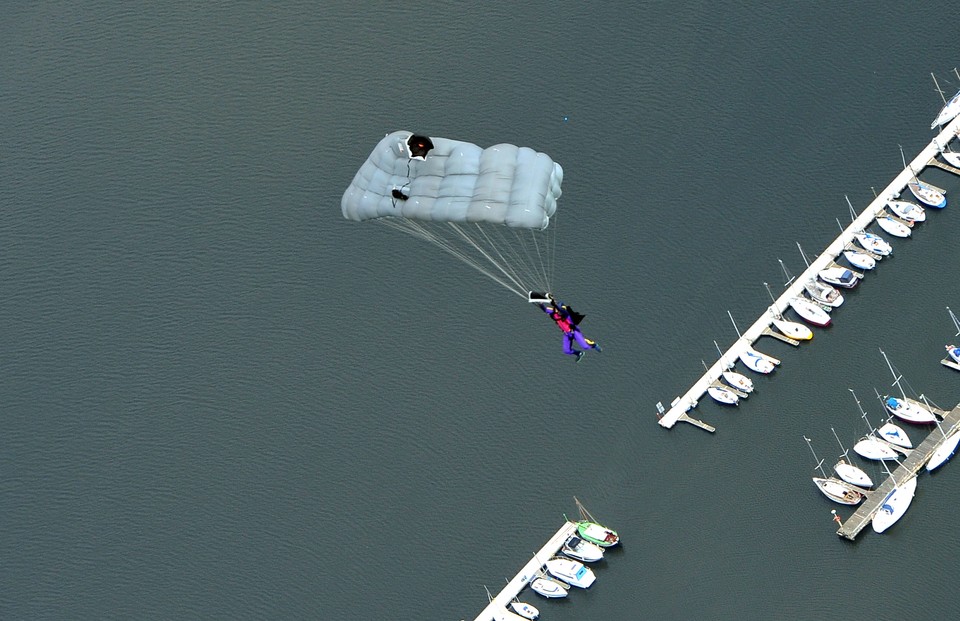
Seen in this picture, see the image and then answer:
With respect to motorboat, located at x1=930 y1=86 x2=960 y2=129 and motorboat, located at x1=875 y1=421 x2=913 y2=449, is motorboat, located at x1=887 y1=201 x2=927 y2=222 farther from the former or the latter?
motorboat, located at x1=875 y1=421 x2=913 y2=449

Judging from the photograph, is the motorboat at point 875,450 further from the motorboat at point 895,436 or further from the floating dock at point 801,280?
the floating dock at point 801,280

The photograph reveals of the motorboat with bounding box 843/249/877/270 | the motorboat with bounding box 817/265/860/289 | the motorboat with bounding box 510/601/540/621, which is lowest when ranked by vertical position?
the motorboat with bounding box 510/601/540/621

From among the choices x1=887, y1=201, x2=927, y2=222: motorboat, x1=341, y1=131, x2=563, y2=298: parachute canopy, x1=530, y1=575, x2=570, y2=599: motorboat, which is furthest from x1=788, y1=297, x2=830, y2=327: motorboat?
x1=341, y1=131, x2=563, y2=298: parachute canopy

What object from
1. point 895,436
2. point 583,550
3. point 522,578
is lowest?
point 522,578

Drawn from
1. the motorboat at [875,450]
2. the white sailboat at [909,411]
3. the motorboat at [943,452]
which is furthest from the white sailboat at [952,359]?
the motorboat at [875,450]

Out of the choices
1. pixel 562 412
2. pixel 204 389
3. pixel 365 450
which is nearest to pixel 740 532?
pixel 562 412

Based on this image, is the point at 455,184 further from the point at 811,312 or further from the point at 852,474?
the point at 811,312

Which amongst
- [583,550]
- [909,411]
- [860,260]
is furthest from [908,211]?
[583,550]

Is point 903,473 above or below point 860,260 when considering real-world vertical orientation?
below
